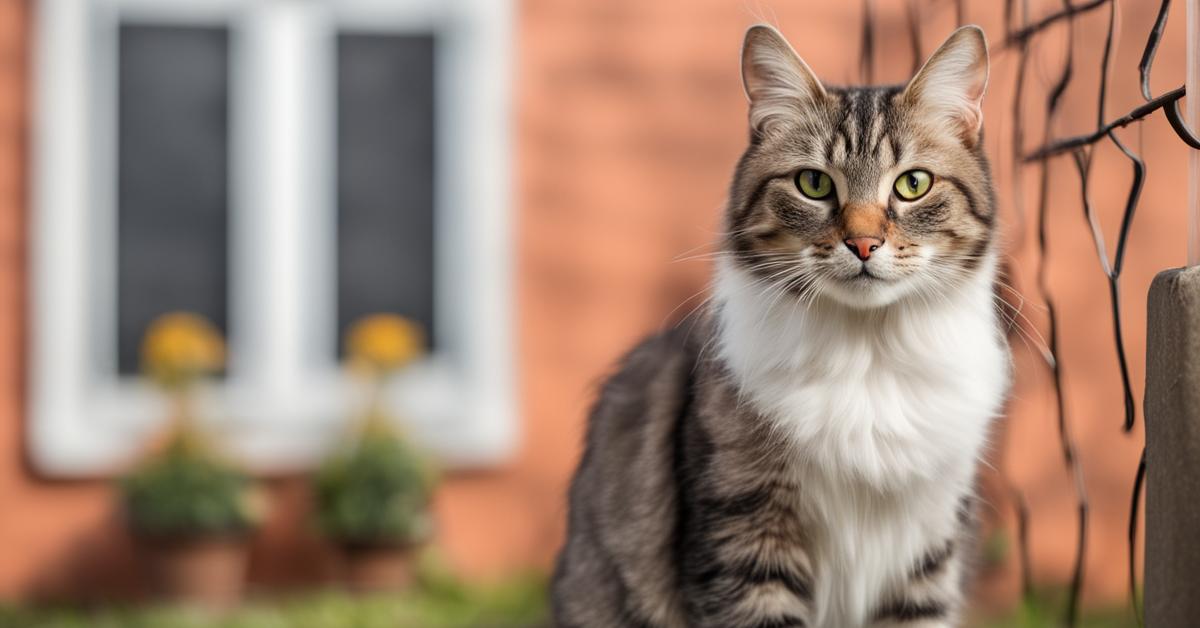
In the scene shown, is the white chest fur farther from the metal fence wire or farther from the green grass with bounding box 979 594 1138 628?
the green grass with bounding box 979 594 1138 628

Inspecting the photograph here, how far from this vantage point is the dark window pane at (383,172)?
412 centimetres

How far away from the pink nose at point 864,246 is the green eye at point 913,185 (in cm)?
11

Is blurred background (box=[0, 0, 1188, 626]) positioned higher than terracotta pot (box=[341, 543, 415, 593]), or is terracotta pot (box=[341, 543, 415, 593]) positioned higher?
blurred background (box=[0, 0, 1188, 626])

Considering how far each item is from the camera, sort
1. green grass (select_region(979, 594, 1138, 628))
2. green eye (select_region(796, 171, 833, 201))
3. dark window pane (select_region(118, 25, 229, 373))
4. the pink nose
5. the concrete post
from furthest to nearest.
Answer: dark window pane (select_region(118, 25, 229, 373))
green grass (select_region(979, 594, 1138, 628))
green eye (select_region(796, 171, 833, 201))
the pink nose
the concrete post

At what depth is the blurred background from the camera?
3.88 m

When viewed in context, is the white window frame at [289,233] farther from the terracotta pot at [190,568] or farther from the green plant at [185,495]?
the terracotta pot at [190,568]

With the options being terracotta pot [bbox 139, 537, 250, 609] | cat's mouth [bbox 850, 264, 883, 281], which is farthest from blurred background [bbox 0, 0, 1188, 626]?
cat's mouth [bbox 850, 264, 883, 281]

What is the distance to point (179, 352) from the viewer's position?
146 inches

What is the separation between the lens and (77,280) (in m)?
3.89

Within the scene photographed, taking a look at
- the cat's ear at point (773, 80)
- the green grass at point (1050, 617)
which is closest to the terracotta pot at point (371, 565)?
the green grass at point (1050, 617)

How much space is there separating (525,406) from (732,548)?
2.52 m

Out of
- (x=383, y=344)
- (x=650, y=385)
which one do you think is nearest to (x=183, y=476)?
Answer: (x=383, y=344)

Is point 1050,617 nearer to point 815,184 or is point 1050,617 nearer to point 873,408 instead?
point 873,408

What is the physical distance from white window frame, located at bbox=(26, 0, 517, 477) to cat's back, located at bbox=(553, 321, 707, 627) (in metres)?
2.00
